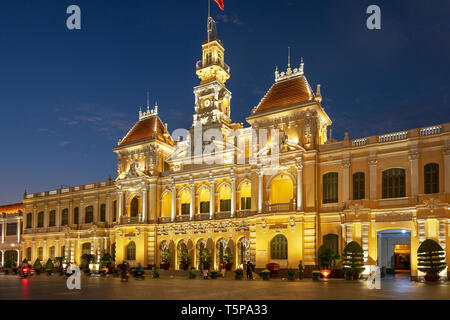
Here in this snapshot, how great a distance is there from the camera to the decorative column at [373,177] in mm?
33594

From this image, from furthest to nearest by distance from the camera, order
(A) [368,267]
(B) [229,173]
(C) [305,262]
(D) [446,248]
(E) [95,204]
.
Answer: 1. (E) [95,204]
2. (B) [229,173]
3. (C) [305,262]
4. (A) [368,267]
5. (D) [446,248]

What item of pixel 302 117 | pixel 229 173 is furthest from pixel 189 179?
pixel 302 117

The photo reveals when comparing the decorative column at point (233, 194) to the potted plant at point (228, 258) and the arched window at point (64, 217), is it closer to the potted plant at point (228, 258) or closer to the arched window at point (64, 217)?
the potted plant at point (228, 258)

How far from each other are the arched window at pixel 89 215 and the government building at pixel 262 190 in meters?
0.13

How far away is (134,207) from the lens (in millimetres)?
48531

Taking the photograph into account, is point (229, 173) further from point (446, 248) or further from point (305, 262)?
point (446, 248)

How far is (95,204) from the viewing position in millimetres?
53250

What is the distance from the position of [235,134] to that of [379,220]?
1660 cm

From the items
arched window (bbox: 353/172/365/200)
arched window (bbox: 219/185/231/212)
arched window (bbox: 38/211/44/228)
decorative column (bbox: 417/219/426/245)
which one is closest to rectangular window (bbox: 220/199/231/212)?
arched window (bbox: 219/185/231/212)

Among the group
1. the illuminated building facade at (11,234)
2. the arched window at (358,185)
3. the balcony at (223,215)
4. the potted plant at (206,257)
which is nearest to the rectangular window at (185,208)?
the balcony at (223,215)

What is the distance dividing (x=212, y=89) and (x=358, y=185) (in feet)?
63.0

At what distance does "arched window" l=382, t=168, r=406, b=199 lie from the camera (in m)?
32.8

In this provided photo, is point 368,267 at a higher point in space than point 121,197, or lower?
lower

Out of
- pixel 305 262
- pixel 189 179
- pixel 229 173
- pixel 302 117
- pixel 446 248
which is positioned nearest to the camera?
pixel 446 248
